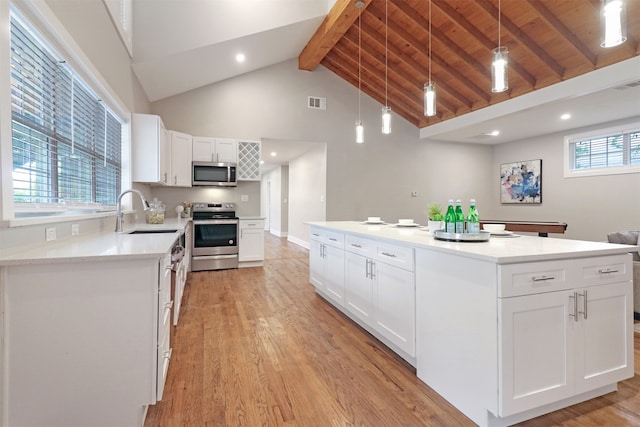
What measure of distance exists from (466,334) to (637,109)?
5.50m

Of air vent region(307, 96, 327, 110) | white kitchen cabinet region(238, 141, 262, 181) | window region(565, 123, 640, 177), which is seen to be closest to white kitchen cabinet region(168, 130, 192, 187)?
white kitchen cabinet region(238, 141, 262, 181)

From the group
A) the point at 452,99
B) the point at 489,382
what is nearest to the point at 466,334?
the point at 489,382

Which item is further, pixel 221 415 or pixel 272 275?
pixel 272 275

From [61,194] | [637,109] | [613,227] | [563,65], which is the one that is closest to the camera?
[61,194]

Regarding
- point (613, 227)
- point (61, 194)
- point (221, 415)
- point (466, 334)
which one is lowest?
point (221, 415)

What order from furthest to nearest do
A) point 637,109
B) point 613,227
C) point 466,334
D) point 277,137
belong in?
point 277,137 → point 613,227 → point 637,109 → point 466,334

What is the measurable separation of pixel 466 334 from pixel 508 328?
0.75ft

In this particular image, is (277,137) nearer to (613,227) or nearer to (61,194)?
(61,194)

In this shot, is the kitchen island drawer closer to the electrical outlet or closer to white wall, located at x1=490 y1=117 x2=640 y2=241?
the electrical outlet

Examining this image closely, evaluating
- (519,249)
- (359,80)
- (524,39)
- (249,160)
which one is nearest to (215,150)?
(249,160)

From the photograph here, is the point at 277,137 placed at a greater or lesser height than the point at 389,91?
lesser

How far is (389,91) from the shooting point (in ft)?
20.6

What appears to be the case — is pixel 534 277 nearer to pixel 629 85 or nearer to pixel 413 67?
pixel 629 85

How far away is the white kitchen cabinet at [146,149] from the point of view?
3.91 meters
